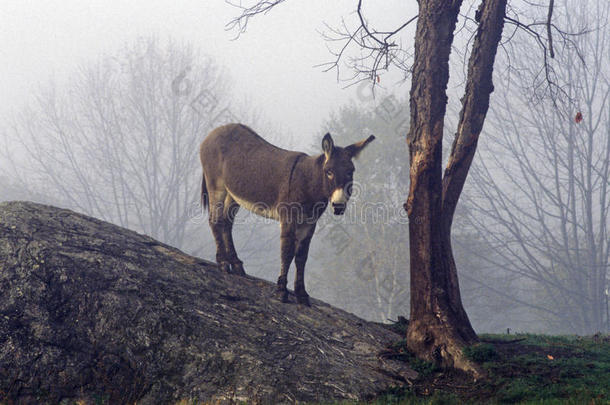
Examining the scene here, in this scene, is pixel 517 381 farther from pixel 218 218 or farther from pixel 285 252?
pixel 218 218

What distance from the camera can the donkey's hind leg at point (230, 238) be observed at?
28.5ft

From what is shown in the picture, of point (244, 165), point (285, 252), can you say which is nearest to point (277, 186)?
point (244, 165)

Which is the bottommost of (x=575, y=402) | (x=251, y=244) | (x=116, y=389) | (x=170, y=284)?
(x=116, y=389)

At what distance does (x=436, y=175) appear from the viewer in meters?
6.90

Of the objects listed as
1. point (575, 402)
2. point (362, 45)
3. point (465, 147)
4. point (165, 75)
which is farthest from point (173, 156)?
point (575, 402)

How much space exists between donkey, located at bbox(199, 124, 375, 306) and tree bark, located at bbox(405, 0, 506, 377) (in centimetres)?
121

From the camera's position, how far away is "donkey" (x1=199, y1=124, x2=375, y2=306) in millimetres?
7430

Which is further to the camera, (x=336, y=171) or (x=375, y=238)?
(x=375, y=238)

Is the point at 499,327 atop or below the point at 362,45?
below

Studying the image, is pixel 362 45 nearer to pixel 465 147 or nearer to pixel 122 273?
pixel 465 147

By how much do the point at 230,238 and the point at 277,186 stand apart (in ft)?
5.60

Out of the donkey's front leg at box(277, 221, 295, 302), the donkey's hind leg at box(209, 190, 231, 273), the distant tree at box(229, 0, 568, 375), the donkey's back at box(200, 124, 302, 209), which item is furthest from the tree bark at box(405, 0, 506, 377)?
the donkey's hind leg at box(209, 190, 231, 273)

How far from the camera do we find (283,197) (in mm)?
7934

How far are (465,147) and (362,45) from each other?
3.30 m
